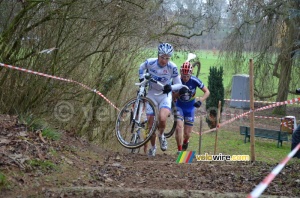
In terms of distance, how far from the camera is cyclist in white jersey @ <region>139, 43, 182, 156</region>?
356 inches

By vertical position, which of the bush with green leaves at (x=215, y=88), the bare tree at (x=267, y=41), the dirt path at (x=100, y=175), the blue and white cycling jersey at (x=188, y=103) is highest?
the bare tree at (x=267, y=41)

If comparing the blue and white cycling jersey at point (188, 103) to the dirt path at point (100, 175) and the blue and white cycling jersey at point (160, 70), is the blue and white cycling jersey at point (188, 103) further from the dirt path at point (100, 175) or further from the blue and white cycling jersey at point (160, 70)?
the dirt path at point (100, 175)

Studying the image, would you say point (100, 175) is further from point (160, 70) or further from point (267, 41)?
point (267, 41)

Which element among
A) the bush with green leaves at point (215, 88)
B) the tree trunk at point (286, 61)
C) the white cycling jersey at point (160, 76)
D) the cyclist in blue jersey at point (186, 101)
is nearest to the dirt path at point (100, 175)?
the white cycling jersey at point (160, 76)

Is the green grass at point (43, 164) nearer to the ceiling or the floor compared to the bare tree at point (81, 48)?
nearer to the floor

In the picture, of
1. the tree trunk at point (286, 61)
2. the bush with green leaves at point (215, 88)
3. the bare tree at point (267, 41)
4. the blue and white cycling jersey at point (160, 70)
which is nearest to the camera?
the blue and white cycling jersey at point (160, 70)

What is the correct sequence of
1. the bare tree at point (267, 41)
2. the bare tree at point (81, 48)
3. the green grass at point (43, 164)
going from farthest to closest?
the bare tree at point (267, 41), the bare tree at point (81, 48), the green grass at point (43, 164)

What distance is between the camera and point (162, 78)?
937cm

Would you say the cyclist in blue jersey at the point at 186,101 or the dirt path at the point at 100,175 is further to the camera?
the cyclist in blue jersey at the point at 186,101

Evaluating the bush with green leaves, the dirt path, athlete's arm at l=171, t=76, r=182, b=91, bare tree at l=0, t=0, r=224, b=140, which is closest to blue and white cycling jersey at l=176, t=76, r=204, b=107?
athlete's arm at l=171, t=76, r=182, b=91

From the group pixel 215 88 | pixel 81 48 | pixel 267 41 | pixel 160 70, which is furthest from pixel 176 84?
pixel 215 88

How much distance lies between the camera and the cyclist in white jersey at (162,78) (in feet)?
29.7

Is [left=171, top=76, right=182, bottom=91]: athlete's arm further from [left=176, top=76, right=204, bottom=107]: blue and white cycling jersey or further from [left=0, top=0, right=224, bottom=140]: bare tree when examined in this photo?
[left=0, top=0, right=224, bottom=140]: bare tree

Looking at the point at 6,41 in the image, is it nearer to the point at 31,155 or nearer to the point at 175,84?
the point at 175,84
